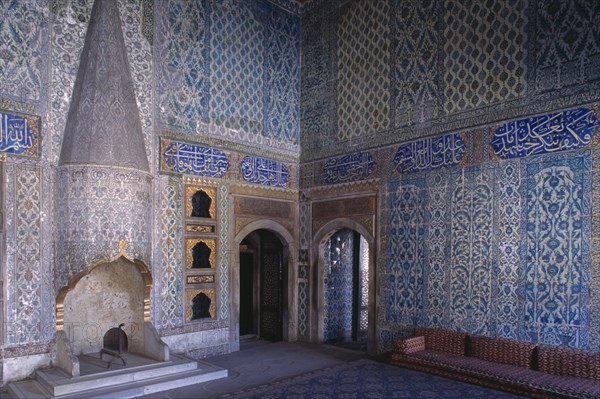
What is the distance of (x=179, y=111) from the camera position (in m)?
5.66

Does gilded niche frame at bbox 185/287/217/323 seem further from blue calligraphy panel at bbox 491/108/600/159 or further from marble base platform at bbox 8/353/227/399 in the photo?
blue calligraphy panel at bbox 491/108/600/159

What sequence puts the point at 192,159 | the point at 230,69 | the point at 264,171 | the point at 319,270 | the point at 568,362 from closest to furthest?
the point at 568,362
the point at 192,159
the point at 230,69
the point at 264,171
the point at 319,270

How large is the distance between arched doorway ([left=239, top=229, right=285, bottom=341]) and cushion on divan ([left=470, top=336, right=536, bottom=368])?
3074 millimetres

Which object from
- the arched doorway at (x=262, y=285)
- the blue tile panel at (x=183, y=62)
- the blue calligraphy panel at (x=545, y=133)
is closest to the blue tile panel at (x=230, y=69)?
the blue tile panel at (x=183, y=62)

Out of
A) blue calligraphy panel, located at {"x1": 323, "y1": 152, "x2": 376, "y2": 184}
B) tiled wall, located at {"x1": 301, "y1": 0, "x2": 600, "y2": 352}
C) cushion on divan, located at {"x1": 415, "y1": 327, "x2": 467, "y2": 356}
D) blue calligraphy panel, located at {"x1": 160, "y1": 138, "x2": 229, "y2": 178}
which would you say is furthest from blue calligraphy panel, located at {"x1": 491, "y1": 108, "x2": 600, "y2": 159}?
blue calligraphy panel, located at {"x1": 160, "y1": 138, "x2": 229, "y2": 178}

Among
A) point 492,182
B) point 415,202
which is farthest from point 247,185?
point 492,182

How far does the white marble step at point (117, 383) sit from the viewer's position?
396 centimetres

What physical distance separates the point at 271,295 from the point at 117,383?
319 cm

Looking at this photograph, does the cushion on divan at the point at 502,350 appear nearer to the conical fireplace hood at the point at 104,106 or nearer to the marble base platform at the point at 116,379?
the marble base platform at the point at 116,379

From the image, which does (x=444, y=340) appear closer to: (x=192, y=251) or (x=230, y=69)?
(x=192, y=251)

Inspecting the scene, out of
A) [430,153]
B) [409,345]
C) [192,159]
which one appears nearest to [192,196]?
[192,159]

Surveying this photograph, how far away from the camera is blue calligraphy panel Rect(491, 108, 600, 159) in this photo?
167 inches

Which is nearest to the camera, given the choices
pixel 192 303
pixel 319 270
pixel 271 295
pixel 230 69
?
pixel 192 303

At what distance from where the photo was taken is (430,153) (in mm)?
5398
